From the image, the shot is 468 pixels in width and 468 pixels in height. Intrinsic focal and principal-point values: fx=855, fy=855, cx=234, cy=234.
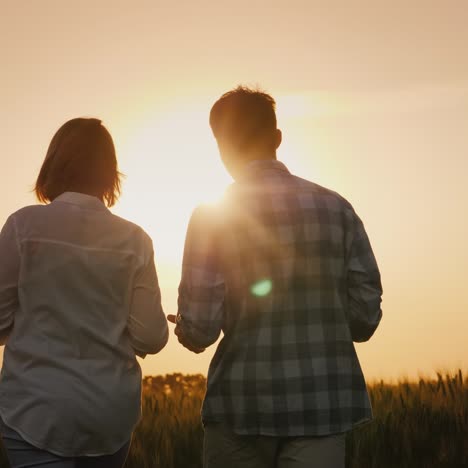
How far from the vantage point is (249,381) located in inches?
127

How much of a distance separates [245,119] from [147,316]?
0.91 metres

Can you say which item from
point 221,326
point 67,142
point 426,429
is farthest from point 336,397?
point 426,429

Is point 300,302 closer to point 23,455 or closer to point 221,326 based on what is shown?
point 221,326

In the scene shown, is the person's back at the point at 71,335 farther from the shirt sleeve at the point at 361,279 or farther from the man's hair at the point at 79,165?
the shirt sleeve at the point at 361,279

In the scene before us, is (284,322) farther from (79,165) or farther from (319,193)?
(79,165)

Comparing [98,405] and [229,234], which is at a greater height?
[229,234]

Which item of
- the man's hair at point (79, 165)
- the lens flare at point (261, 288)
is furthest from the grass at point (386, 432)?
the lens flare at point (261, 288)

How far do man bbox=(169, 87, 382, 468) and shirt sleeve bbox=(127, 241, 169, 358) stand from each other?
0.11 m

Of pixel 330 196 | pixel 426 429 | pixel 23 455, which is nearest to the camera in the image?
pixel 23 455

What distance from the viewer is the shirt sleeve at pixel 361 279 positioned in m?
3.49

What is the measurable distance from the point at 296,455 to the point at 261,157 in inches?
47.0

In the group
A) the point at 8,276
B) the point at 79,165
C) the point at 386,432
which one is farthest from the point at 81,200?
the point at 386,432

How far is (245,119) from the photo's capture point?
3.55m

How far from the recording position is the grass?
5832 millimetres
